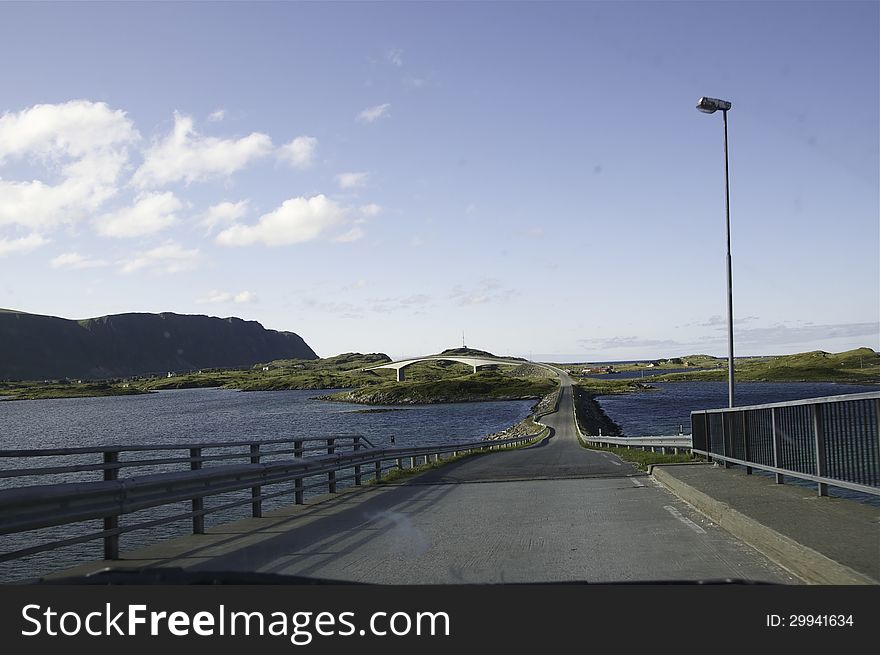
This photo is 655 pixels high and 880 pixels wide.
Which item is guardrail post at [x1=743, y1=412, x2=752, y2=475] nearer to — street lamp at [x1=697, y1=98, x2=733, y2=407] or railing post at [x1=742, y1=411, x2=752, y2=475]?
railing post at [x1=742, y1=411, x2=752, y2=475]

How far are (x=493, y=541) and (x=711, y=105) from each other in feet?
52.2

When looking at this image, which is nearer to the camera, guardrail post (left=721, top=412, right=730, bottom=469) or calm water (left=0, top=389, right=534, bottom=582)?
guardrail post (left=721, top=412, right=730, bottom=469)

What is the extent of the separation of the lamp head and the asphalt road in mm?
11053

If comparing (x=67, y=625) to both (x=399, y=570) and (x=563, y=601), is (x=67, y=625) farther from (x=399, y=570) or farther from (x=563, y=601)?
(x=563, y=601)

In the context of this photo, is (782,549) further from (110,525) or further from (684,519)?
(110,525)

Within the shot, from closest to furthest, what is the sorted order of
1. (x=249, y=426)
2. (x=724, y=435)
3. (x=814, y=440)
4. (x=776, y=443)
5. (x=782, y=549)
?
(x=782, y=549) → (x=814, y=440) → (x=776, y=443) → (x=724, y=435) → (x=249, y=426)

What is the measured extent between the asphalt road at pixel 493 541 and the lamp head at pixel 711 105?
11.1 m

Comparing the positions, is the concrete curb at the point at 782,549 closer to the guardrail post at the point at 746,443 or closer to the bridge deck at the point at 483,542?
the bridge deck at the point at 483,542

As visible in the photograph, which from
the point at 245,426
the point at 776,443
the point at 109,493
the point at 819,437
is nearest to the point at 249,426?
the point at 245,426

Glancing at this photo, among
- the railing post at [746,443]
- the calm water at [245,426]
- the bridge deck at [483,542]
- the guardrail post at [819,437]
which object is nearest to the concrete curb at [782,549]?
the bridge deck at [483,542]

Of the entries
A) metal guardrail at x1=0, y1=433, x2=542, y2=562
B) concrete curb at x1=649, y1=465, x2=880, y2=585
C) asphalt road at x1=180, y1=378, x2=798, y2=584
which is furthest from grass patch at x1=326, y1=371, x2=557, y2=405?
concrete curb at x1=649, y1=465, x2=880, y2=585

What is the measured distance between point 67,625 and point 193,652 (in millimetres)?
1191

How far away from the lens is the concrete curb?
21.9 ft

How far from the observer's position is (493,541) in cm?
952
